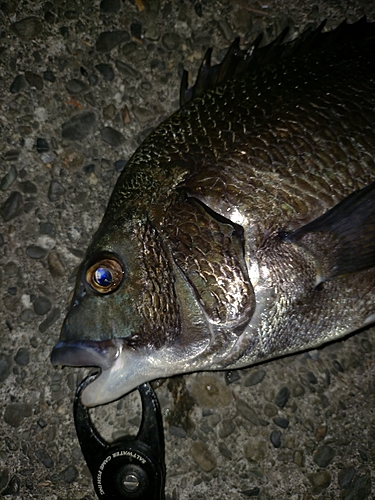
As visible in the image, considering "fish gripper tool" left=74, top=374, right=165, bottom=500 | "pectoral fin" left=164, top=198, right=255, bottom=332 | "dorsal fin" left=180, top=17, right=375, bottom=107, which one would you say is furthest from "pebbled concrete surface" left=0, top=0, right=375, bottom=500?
"pectoral fin" left=164, top=198, right=255, bottom=332

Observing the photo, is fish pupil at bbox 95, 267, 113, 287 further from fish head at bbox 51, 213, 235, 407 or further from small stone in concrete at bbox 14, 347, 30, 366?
small stone in concrete at bbox 14, 347, 30, 366

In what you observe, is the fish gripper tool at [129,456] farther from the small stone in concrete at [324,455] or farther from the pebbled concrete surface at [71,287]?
the small stone in concrete at [324,455]

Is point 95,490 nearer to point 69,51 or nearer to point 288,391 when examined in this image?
point 288,391

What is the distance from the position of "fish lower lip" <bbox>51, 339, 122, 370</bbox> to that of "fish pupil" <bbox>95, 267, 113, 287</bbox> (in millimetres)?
174

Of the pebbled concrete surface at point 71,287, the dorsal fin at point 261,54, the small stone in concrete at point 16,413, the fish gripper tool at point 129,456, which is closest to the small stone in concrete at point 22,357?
the pebbled concrete surface at point 71,287

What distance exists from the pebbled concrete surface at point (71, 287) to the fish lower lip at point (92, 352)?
0.45 m

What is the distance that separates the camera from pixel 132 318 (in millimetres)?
1380

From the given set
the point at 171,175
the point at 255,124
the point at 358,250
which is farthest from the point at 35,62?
the point at 358,250

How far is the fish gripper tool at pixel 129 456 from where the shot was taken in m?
1.60

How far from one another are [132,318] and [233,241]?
385 mm

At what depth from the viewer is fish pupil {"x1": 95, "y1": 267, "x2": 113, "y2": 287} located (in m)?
1.41

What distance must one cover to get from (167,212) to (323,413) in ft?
3.61

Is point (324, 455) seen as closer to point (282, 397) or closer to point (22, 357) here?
point (282, 397)

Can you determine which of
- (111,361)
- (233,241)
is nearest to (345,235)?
(233,241)
